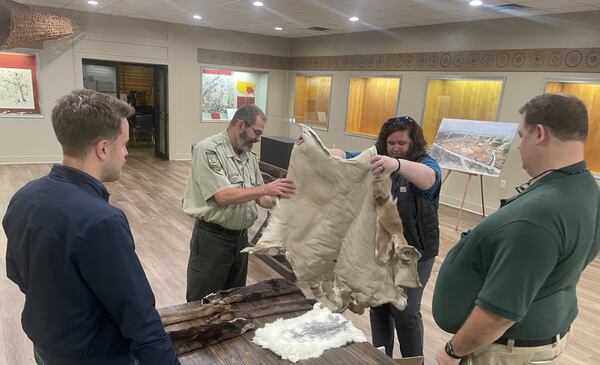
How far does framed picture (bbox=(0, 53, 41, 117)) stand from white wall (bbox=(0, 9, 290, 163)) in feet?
0.45

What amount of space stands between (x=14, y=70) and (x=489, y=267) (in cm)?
822

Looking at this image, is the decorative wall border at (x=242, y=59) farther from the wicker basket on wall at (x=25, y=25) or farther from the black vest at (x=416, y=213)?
the black vest at (x=416, y=213)

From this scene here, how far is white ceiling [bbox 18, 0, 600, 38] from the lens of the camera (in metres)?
4.95

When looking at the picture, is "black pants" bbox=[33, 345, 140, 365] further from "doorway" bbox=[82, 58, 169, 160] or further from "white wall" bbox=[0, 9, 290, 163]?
"doorway" bbox=[82, 58, 169, 160]

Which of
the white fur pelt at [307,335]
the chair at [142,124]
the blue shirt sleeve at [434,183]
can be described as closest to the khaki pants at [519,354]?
the white fur pelt at [307,335]

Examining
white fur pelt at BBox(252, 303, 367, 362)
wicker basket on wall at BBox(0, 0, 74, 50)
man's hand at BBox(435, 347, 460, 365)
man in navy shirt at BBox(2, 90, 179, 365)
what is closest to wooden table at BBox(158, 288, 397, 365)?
white fur pelt at BBox(252, 303, 367, 362)

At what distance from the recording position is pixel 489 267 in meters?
1.17

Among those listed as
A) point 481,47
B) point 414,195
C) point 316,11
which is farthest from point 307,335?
point 481,47

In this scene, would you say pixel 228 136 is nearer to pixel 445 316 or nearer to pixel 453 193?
pixel 445 316

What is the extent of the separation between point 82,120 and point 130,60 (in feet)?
24.9

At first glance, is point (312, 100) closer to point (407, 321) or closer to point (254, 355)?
point (407, 321)

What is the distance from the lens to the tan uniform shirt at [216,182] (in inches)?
74.7

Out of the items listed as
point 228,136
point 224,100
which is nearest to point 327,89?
point 224,100

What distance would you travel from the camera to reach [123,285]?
96 cm
